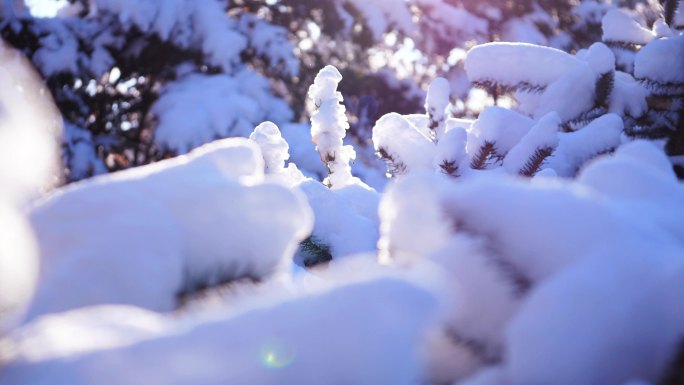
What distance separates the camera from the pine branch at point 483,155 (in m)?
2.48

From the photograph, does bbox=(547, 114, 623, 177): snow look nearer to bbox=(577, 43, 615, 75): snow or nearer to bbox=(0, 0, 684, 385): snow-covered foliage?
bbox=(577, 43, 615, 75): snow

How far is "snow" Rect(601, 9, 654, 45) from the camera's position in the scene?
343cm

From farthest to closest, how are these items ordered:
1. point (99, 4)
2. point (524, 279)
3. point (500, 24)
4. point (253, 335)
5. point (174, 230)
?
point (500, 24) < point (99, 4) < point (174, 230) < point (524, 279) < point (253, 335)

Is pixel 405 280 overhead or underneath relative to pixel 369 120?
overhead

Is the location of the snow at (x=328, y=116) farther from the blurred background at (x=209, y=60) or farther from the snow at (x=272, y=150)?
the blurred background at (x=209, y=60)

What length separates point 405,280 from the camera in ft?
1.92

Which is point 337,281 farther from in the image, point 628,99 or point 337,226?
point 628,99

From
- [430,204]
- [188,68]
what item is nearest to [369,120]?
[188,68]

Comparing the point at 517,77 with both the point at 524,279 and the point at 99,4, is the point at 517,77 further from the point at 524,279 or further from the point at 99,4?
the point at 99,4

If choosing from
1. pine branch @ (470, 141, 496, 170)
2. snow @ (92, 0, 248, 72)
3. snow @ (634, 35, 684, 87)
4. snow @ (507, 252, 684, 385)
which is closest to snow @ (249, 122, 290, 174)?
pine branch @ (470, 141, 496, 170)

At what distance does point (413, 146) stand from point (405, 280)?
2246 mm

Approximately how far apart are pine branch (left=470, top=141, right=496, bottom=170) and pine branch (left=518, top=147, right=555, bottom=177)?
18 cm

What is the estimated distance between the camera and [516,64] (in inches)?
108

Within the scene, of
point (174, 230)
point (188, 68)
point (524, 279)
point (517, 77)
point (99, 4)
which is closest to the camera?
point (524, 279)
